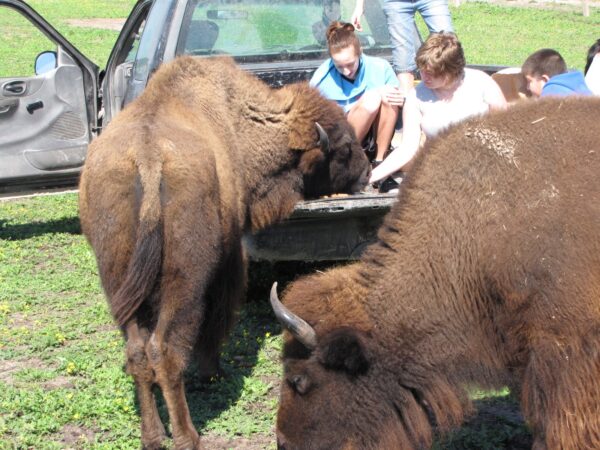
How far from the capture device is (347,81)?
→ 711 centimetres

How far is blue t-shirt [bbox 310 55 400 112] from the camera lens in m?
7.11

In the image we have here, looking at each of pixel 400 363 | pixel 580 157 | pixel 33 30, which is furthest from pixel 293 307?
pixel 33 30

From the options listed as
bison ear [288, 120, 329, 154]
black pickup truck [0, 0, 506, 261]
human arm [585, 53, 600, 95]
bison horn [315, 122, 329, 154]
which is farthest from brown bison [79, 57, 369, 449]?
human arm [585, 53, 600, 95]

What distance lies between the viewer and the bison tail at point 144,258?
4566 millimetres

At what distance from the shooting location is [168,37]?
23.8 feet

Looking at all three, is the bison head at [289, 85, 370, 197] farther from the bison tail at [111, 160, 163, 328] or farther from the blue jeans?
the bison tail at [111, 160, 163, 328]

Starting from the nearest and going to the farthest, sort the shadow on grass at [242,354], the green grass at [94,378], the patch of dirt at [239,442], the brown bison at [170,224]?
the brown bison at [170,224] → the patch of dirt at [239,442] → the green grass at [94,378] → the shadow on grass at [242,354]

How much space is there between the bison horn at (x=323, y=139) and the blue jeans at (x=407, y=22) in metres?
1.57

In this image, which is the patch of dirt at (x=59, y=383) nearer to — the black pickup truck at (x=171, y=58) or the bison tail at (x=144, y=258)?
the bison tail at (x=144, y=258)

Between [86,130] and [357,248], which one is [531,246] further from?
[86,130]

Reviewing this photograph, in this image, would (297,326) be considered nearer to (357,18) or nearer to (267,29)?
(357,18)

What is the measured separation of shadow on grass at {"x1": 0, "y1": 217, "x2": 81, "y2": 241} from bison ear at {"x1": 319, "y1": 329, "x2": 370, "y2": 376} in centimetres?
645

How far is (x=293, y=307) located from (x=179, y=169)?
3.85 feet

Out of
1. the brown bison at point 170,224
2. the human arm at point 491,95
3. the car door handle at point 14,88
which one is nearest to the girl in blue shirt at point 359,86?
the human arm at point 491,95
